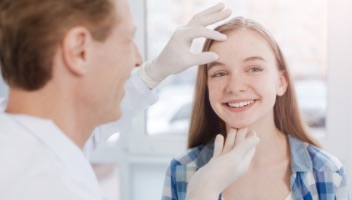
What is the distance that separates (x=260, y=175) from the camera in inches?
53.7

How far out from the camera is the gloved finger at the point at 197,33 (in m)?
1.26

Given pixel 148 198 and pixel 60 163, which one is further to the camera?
pixel 148 198

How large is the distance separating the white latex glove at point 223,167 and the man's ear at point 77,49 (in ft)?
1.35

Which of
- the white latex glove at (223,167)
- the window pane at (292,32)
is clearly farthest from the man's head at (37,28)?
the window pane at (292,32)

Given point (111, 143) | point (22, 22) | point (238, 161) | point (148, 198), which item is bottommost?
point (148, 198)

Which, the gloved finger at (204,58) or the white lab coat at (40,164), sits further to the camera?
the gloved finger at (204,58)

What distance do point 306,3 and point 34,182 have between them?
1.54 m

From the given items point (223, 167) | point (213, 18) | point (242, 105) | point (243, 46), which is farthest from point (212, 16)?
point (223, 167)

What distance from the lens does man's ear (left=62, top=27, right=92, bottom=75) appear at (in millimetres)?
823

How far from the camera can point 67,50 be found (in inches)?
32.6

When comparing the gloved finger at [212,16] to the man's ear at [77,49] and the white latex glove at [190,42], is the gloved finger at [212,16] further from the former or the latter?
the man's ear at [77,49]

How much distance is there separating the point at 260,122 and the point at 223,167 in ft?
0.76

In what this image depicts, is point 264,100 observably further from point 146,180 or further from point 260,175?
point 146,180

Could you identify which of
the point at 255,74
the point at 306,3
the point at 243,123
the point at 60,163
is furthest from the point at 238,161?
the point at 306,3
